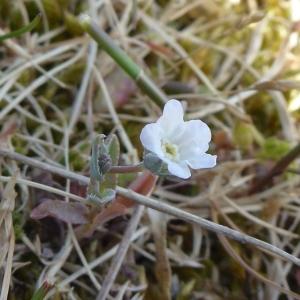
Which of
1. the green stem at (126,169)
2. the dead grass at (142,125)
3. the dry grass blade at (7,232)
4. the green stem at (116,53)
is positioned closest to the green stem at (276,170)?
the dead grass at (142,125)

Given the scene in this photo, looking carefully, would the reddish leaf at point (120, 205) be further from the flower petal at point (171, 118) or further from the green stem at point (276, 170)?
the green stem at point (276, 170)

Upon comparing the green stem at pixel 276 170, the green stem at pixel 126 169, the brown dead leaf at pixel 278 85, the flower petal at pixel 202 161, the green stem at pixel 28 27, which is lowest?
the green stem at pixel 276 170

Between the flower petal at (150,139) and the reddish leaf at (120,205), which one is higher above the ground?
the flower petal at (150,139)

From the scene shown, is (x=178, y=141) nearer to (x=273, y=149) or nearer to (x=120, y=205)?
(x=120, y=205)

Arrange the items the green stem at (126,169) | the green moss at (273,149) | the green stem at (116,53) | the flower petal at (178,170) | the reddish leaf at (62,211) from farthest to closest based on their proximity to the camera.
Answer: the green moss at (273,149), the green stem at (116,53), the reddish leaf at (62,211), the green stem at (126,169), the flower petal at (178,170)

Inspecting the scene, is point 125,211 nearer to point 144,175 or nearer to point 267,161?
point 144,175

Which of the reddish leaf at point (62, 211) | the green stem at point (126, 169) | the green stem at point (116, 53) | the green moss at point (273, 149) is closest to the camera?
the green stem at point (126, 169)

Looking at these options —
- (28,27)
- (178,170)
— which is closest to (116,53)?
(28,27)
